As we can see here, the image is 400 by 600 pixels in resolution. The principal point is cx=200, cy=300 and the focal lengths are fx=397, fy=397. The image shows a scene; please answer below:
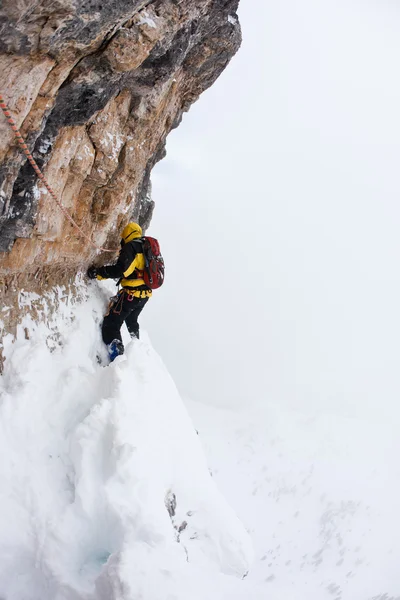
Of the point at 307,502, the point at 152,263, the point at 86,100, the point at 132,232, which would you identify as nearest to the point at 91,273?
the point at 132,232

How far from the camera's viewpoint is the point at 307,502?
104 ft

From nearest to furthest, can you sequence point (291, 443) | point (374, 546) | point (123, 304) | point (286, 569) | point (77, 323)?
1. point (77, 323)
2. point (123, 304)
3. point (286, 569)
4. point (374, 546)
5. point (291, 443)

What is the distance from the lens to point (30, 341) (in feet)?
19.3

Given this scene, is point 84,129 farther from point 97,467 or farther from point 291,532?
point 291,532

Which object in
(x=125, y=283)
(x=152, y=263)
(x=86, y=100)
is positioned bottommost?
(x=125, y=283)

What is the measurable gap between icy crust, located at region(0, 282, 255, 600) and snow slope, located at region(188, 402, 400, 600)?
18.8 meters

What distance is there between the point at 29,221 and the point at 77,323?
2794 mm

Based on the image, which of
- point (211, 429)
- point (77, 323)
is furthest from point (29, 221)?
point (211, 429)

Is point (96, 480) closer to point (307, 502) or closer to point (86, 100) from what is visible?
point (86, 100)

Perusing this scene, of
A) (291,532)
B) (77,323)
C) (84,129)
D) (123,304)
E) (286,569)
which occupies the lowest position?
(286,569)

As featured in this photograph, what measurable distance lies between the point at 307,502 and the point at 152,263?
30846mm

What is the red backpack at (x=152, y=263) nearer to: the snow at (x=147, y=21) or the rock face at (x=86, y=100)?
the rock face at (x=86, y=100)

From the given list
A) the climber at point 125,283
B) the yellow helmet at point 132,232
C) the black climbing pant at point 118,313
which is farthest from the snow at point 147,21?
the black climbing pant at point 118,313

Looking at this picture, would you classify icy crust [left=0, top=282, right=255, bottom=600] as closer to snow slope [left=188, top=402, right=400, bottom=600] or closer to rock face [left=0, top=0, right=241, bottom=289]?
rock face [left=0, top=0, right=241, bottom=289]
